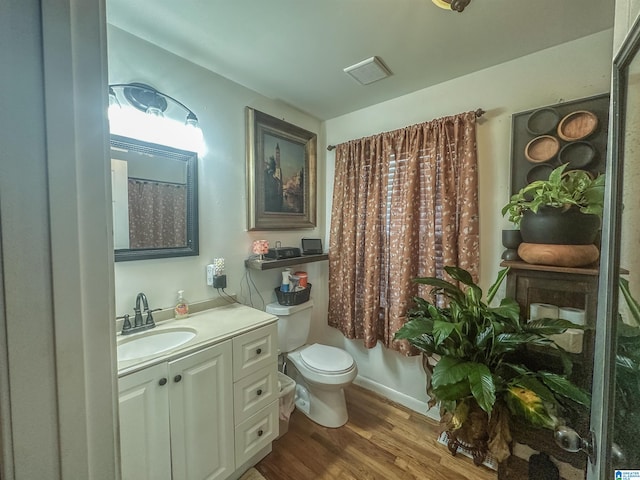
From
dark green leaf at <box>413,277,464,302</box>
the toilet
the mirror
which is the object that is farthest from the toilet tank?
dark green leaf at <box>413,277,464,302</box>

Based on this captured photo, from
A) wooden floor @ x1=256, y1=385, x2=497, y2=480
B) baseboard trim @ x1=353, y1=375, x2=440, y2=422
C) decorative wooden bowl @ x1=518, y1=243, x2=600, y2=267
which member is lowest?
wooden floor @ x1=256, y1=385, x2=497, y2=480

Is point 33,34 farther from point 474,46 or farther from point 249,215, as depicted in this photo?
point 474,46

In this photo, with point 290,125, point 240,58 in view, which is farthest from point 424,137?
point 240,58

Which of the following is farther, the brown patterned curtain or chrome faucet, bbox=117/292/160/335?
the brown patterned curtain

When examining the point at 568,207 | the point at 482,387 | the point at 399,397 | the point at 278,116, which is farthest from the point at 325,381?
the point at 278,116

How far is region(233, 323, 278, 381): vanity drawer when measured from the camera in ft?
4.38

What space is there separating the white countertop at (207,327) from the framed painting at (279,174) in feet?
2.04

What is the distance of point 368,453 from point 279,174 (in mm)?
2034

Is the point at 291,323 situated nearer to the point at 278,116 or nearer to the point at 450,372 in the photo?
the point at 450,372

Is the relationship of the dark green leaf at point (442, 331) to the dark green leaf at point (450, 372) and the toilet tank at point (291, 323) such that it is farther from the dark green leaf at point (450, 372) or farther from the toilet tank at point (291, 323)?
the toilet tank at point (291, 323)

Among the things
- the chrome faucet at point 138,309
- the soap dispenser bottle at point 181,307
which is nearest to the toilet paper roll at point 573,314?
the soap dispenser bottle at point 181,307

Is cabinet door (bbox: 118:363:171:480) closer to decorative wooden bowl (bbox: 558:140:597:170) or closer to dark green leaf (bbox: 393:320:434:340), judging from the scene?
dark green leaf (bbox: 393:320:434:340)

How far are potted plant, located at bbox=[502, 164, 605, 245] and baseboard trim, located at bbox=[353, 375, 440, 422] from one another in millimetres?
1384

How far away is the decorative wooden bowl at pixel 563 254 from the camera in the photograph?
1.15 m
